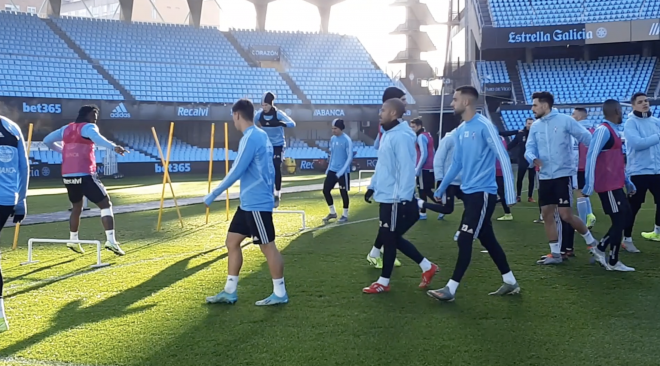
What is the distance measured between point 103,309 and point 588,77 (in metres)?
35.3

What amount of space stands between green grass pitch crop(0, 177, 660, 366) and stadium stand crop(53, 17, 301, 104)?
2556 centimetres

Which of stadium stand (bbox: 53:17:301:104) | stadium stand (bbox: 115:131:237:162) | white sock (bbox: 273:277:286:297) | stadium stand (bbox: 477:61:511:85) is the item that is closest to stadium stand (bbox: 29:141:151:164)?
stadium stand (bbox: 115:131:237:162)

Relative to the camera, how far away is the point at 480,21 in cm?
3603

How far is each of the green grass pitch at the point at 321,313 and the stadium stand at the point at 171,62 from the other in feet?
83.9

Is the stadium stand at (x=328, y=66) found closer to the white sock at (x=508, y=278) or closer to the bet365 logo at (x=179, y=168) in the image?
the bet365 logo at (x=179, y=168)

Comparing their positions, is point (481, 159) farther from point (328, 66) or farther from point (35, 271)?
point (328, 66)

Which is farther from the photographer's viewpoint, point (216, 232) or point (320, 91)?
point (320, 91)

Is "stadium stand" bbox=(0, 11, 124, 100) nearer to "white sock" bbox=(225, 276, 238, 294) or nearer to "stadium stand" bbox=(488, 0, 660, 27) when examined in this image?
"stadium stand" bbox=(488, 0, 660, 27)

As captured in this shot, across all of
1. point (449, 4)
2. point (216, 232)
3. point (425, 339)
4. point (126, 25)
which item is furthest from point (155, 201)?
point (449, 4)

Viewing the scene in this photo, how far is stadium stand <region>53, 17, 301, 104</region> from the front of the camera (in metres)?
33.0

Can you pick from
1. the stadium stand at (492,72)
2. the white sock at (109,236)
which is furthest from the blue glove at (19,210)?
the stadium stand at (492,72)

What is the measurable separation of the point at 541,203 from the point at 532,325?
255cm

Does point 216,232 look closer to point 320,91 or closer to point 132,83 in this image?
point 132,83

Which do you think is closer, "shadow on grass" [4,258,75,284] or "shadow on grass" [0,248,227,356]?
"shadow on grass" [0,248,227,356]
